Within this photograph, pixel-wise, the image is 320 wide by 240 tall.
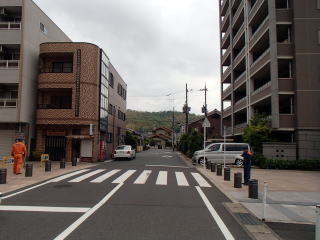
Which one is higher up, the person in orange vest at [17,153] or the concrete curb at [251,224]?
the person in orange vest at [17,153]

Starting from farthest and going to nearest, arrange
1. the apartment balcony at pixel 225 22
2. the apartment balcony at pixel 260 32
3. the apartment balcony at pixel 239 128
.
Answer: the apartment balcony at pixel 225 22 → the apartment balcony at pixel 239 128 → the apartment balcony at pixel 260 32

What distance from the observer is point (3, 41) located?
82.0 ft

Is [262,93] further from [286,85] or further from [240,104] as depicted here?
[240,104]

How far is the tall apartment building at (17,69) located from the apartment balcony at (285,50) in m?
21.1

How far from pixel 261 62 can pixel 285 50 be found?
3147mm

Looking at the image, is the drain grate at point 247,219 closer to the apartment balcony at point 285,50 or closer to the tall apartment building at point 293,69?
the tall apartment building at point 293,69

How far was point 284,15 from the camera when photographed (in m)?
25.3

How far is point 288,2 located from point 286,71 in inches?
238

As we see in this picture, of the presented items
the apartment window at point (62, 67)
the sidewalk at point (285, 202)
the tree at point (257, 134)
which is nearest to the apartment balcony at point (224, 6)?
the tree at point (257, 134)

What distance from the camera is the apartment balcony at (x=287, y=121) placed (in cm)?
2443

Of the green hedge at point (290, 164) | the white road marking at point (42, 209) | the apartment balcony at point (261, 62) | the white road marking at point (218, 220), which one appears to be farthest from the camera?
the apartment balcony at point (261, 62)

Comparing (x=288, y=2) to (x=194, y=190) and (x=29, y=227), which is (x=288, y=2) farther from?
(x=29, y=227)

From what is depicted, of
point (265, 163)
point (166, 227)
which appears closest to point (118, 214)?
point (166, 227)

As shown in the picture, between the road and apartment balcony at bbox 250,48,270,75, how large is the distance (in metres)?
18.6
